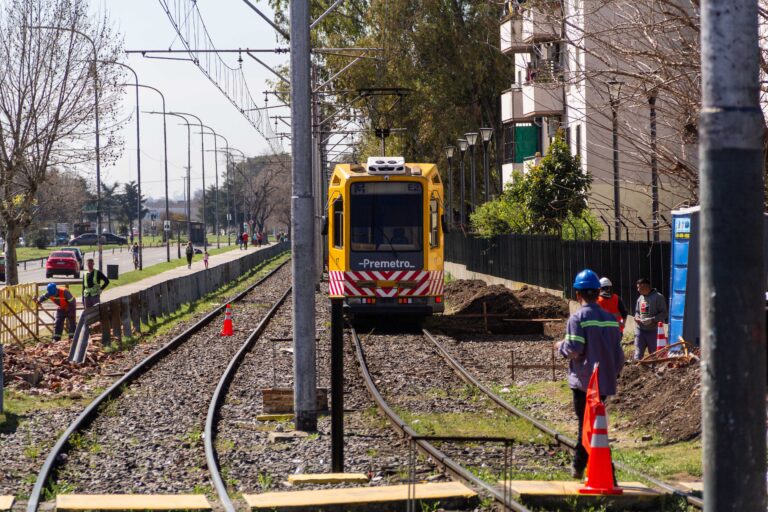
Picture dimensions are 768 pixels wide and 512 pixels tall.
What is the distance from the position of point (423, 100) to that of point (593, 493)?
46.7 m

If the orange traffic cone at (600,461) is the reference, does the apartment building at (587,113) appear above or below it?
above

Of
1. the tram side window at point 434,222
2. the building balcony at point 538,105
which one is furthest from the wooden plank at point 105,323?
the building balcony at point 538,105

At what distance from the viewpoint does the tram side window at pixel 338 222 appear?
26906 mm

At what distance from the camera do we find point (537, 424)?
13.5 m

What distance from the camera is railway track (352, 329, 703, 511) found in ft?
30.1

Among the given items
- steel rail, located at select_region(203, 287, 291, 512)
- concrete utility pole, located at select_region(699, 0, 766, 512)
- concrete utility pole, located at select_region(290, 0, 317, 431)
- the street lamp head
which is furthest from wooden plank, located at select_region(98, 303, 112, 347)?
concrete utility pole, located at select_region(699, 0, 766, 512)

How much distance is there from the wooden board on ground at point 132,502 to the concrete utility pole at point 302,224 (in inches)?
168

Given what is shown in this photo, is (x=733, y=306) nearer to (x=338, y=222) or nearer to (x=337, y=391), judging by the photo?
(x=337, y=391)

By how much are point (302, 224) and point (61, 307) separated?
14.0 metres

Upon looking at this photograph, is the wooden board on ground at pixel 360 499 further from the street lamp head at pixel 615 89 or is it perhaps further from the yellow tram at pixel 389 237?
the yellow tram at pixel 389 237

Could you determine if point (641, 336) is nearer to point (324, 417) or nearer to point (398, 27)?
point (324, 417)

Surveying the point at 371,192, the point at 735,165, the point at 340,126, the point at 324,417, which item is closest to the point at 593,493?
the point at 735,165

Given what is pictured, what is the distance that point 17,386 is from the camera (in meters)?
18.9

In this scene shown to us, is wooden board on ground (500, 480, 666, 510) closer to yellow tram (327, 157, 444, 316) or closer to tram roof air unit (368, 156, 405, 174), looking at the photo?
yellow tram (327, 157, 444, 316)
